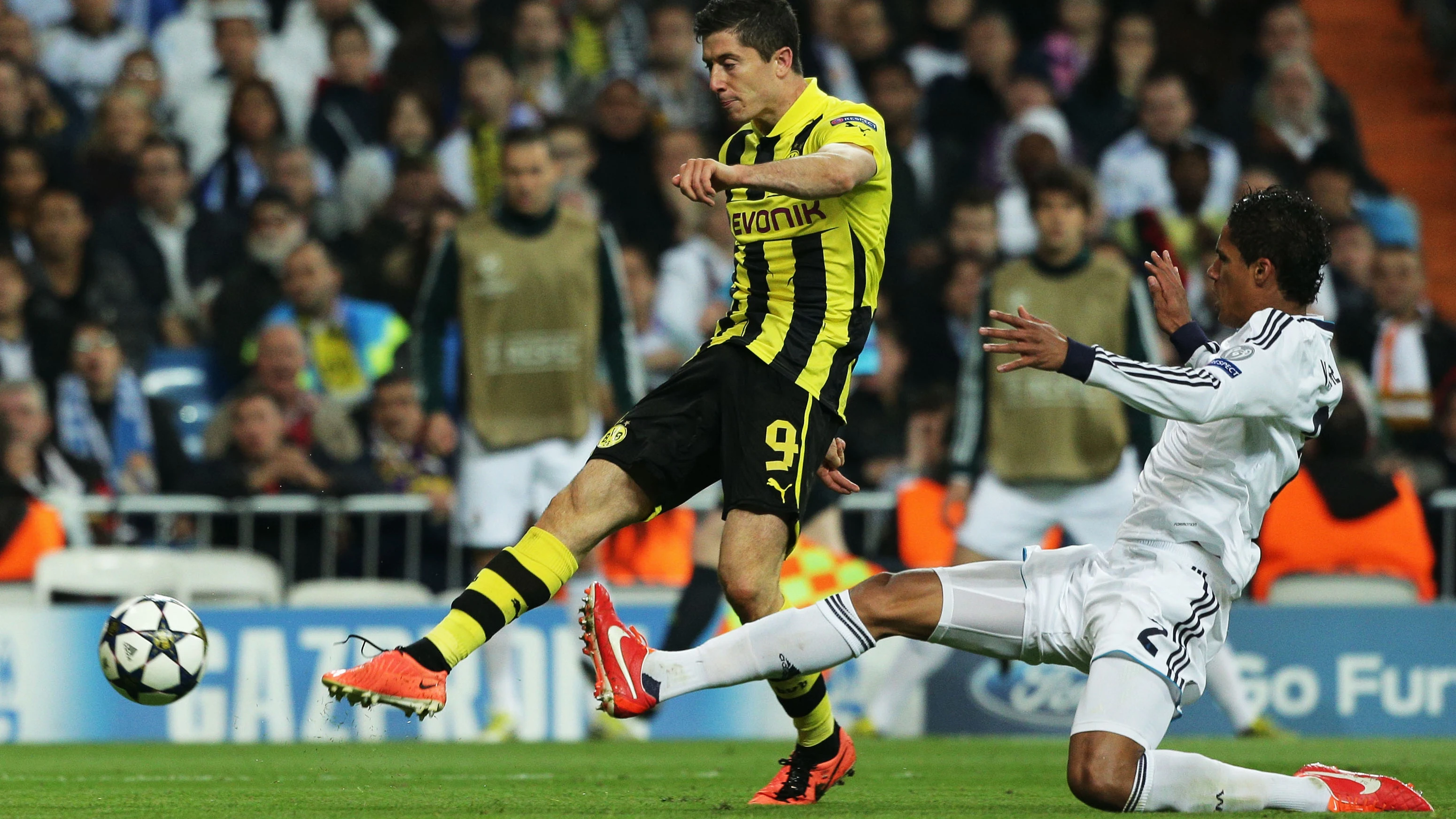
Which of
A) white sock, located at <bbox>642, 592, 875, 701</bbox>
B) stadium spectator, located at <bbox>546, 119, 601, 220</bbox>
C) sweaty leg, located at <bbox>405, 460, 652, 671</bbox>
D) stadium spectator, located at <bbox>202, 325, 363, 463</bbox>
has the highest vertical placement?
stadium spectator, located at <bbox>546, 119, 601, 220</bbox>

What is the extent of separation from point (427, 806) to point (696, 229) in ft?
23.8

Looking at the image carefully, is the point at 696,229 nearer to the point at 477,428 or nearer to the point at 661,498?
the point at 477,428

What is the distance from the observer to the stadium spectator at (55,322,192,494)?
1120cm

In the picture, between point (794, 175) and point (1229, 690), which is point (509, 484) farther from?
point (794, 175)

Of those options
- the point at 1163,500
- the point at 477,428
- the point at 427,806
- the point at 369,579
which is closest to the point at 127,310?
the point at 369,579

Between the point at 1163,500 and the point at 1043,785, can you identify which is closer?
the point at 1163,500

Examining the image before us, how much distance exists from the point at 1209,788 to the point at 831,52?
9750 millimetres

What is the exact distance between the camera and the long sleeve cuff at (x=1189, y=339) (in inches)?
222

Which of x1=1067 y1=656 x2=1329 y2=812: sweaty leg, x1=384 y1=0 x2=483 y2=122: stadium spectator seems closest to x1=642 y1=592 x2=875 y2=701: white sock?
x1=1067 y1=656 x2=1329 y2=812: sweaty leg

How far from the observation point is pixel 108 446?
36.9ft

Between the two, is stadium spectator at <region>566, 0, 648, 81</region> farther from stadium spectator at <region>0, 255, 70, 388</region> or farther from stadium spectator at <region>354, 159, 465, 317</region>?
stadium spectator at <region>0, 255, 70, 388</region>

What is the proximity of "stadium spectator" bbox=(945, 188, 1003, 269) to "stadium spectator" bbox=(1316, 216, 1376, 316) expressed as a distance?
214cm

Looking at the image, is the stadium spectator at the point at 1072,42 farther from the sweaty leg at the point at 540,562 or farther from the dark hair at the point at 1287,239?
the sweaty leg at the point at 540,562

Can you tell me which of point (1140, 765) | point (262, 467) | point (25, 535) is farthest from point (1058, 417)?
point (25, 535)
